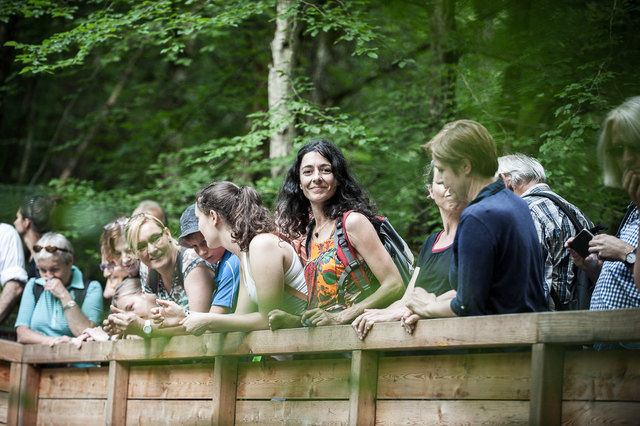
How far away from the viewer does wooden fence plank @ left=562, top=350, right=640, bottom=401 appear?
2.18 meters

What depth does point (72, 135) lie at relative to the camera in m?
13.9

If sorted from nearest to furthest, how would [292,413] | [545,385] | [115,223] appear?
[545,385]
[292,413]
[115,223]

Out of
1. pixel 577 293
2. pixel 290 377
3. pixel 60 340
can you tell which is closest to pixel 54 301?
pixel 60 340

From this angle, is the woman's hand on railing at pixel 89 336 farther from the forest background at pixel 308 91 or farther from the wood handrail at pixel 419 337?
the forest background at pixel 308 91

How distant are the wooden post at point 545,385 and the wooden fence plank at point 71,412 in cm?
308

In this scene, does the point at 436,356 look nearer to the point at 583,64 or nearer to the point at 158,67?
the point at 583,64

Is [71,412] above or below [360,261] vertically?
below

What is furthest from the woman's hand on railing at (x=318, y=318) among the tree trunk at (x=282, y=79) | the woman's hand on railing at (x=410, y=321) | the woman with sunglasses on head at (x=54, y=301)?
the tree trunk at (x=282, y=79)

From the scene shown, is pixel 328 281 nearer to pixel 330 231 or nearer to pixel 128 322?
pixel 330 231

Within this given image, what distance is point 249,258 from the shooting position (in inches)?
141

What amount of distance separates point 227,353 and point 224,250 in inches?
28.8

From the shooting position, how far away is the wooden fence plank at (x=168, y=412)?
3.72 meters

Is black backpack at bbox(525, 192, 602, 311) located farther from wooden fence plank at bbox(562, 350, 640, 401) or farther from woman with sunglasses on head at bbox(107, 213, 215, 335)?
woman with sunglasses on head at bbox(107, 213, 215, 335)

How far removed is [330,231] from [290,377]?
0.79m
